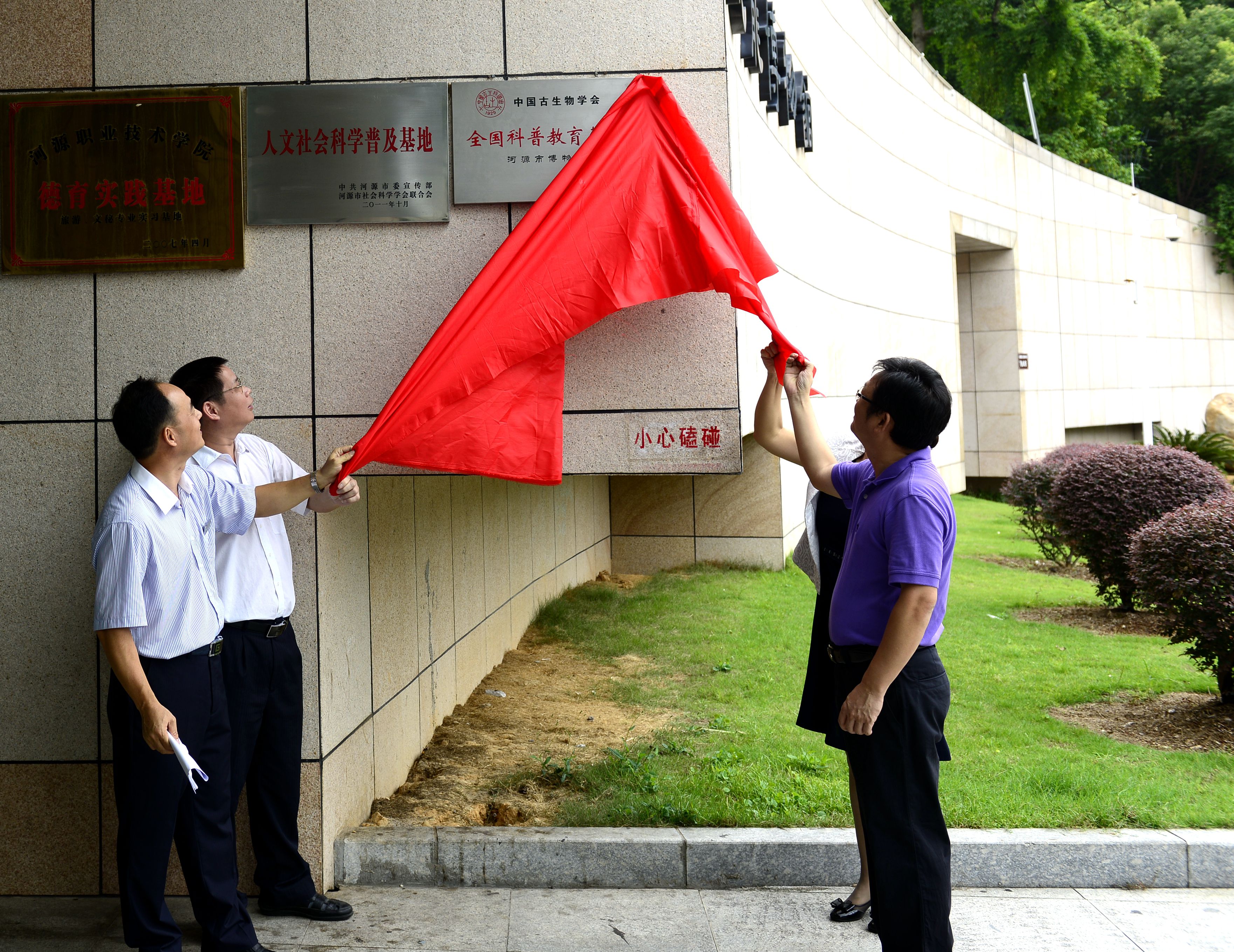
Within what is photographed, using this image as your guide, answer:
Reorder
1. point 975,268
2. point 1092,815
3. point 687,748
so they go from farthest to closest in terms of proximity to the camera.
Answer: point 975,268
point 687,748
point 1092,815

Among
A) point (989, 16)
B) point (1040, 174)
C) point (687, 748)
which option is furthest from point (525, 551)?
point (989, 16)

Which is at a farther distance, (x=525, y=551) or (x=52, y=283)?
(x=525, y=551)

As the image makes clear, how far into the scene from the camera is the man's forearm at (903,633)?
3098mm

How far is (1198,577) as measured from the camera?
594 centimetres

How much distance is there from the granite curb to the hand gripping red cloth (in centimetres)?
162

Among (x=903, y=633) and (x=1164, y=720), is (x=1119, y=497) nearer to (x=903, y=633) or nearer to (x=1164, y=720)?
(x=1164, y=720)

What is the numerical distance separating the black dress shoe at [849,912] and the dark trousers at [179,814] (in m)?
2.17

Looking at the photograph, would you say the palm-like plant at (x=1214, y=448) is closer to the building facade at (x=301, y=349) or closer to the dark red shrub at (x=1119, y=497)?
the dark red shrub at (x=1119, y=497)

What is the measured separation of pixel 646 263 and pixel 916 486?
4.58ft

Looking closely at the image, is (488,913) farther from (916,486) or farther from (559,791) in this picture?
(916,486)

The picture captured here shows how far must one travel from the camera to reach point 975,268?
22.6 metres

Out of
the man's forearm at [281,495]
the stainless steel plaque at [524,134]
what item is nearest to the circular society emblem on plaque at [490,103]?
the stainless steel plaque at [524,134]

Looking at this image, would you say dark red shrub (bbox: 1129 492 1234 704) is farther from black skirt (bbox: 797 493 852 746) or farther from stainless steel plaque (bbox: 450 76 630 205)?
stainless steel plaque (bbox: 450 76 630 205)

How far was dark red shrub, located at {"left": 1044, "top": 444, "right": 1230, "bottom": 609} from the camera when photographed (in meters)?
9.00
